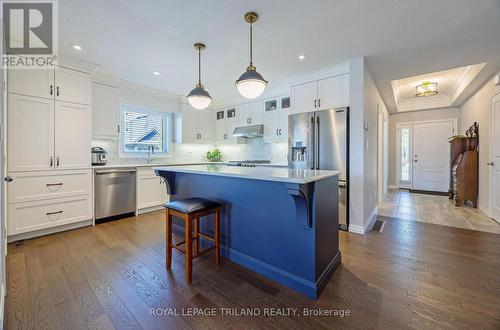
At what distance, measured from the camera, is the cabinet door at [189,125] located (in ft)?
16.6

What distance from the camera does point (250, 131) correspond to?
15.9 ft

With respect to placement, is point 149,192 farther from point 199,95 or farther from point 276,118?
point 276,118

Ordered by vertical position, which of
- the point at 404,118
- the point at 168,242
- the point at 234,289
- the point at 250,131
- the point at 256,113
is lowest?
the point at 234,289

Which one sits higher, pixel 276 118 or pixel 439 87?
pixel 439 87

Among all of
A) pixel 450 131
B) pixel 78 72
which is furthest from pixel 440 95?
pixel 78 72

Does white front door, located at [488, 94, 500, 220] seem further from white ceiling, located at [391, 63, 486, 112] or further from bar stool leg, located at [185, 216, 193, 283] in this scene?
bar stool leg, located at [185, 216, 193, 283]

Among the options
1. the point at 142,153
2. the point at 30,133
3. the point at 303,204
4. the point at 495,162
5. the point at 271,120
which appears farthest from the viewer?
the point at 271,120

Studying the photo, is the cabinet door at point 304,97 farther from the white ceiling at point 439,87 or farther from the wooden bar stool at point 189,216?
the wooden bar stool at point 189,216

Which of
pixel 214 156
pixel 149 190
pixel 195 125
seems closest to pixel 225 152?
pixel 214 156

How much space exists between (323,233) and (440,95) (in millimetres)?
6383

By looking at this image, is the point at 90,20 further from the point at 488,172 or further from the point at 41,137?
the point at 488,172

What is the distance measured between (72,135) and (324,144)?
12.4 feet

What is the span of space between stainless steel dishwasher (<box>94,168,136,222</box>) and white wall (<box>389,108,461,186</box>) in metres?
7.32

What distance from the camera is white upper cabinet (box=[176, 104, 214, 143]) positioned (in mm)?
5051
